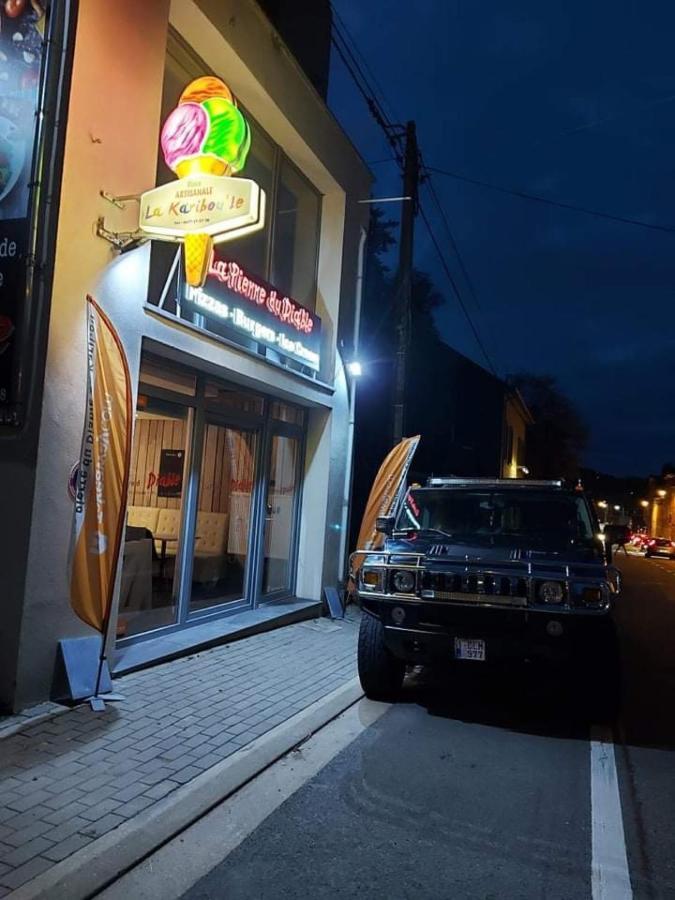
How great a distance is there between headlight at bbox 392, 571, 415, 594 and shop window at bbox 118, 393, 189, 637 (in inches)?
117

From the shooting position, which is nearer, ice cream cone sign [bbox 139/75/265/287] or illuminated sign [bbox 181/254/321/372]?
ice cream cone sign [bbox 139/75/265/287]

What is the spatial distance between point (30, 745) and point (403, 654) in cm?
288

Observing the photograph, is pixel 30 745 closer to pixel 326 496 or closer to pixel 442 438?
pixel 326 496

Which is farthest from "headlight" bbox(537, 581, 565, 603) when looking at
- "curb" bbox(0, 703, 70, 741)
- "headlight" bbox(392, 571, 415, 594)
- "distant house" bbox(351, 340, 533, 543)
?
"distant house" bbox(351, 340, 533, 543)

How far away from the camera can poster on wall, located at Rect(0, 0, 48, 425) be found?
497 centimetres

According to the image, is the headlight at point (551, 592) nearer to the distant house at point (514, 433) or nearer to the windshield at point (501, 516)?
the windshield at point (501, 516)

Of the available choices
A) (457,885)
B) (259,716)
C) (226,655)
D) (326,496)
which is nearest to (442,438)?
(326,496)

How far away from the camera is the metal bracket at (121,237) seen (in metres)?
5.59

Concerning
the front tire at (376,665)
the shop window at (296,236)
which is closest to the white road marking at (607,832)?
the front tire at (376,665)

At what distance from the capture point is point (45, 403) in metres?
5.11

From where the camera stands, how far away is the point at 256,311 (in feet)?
27.1

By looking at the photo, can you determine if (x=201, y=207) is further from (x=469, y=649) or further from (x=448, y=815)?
→ (x=448, y=815)

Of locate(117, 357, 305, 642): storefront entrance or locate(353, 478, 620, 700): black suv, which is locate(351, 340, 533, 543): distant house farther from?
locate(353, 478, 620, 700): black suv

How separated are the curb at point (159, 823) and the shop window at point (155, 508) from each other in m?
2.63
